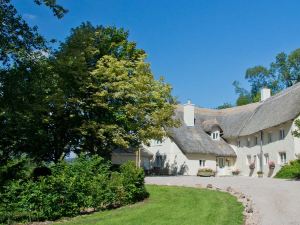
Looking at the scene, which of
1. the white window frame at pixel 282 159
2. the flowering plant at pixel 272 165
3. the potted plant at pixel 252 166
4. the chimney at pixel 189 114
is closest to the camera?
the white window frame at pixel 282 159

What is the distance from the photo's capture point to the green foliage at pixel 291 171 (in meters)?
35.5

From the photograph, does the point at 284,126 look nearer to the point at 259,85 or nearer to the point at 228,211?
the point at 228,211

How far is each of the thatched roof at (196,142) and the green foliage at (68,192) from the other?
25728mm

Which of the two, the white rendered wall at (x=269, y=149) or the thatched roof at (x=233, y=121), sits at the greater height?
the thatched roof at (x=233, y=121)

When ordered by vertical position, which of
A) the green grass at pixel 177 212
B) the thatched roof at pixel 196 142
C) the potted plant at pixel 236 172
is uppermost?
the thatched roof at pixel 196 142

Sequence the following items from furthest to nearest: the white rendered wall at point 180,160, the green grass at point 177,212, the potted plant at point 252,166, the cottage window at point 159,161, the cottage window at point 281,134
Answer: the cottage window at point 159,161
the white rendered wall at point 180,160
the potted plant at point 252,166
the cottage window at point 281,134
the green grass at point 177,212

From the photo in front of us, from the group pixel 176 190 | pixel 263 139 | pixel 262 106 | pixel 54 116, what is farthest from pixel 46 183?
pixel 262 106

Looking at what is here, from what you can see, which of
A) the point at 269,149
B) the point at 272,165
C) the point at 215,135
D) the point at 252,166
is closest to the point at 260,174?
the point at 272,165

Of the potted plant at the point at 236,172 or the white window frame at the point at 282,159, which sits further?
the potted plant at the point at 236,172

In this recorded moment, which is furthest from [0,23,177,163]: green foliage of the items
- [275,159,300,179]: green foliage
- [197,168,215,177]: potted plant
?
[197,168,215,177]: potted plant

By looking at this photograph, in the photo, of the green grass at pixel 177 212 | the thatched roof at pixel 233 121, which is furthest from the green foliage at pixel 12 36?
the thatched roof at pixel 233 121

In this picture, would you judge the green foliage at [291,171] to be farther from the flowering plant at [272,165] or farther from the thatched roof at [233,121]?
the thatched roof at [233,121]

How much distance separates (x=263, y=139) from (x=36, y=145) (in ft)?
81.5

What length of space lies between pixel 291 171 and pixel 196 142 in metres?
14.1
